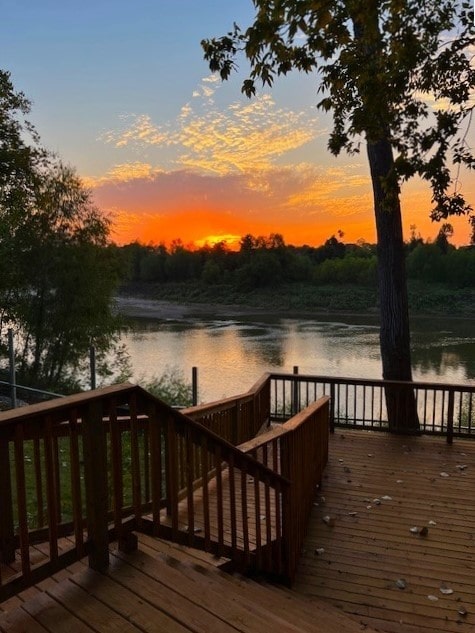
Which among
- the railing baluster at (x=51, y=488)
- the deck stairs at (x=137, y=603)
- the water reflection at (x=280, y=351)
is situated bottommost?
the water reflection at (x=280, y=351)

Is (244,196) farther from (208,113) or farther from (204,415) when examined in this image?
(204,415)

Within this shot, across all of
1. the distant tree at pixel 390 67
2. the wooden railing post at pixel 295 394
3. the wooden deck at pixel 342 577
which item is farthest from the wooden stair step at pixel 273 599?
the wooden railing post at pixel 295 394

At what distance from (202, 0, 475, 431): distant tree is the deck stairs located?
144 inches

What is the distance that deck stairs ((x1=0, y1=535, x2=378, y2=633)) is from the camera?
1850 mm

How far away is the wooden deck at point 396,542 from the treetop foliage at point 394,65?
9.40 ft

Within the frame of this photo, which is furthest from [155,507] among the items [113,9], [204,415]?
[113,9]

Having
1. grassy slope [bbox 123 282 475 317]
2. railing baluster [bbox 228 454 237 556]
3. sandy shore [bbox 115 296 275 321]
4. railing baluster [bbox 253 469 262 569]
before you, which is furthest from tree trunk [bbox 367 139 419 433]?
grassy slope [bbox 123 282 475 317]

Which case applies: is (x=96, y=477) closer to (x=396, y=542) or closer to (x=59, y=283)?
(x=396, y=542)

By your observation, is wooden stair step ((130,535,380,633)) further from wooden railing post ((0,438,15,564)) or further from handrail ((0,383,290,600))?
wooden railing post ((0,438,15,564))

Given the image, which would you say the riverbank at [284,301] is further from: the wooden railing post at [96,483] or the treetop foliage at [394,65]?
the wooden railing post at [96,483]

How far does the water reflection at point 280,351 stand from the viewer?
18047mm

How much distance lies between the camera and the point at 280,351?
23484mm

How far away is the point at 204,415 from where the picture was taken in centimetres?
427

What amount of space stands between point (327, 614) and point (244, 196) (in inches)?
925
